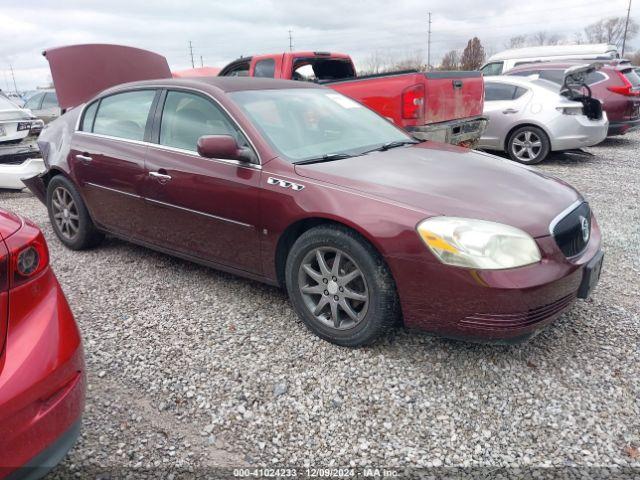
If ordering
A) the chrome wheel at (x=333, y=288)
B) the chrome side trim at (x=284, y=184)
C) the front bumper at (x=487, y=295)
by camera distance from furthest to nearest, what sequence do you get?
1. the chrome side trim at (x=284, y=184)
2. the chrome wheel at (x=333, y=288)
3. the front bumper at (x=487, y=295)

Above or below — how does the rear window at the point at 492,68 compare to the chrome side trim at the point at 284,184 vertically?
above

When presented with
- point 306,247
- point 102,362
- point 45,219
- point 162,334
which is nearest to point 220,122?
point 306,247

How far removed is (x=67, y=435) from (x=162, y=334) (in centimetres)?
140

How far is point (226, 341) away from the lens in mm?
3062

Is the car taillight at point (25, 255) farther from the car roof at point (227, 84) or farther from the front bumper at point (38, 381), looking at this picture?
the car roof at point (227, 84)

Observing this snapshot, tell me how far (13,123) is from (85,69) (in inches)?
69.0

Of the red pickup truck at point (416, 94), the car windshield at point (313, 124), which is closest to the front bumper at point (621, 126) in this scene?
the red pickup truck at point (416, 94)

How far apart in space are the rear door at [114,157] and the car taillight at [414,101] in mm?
3298

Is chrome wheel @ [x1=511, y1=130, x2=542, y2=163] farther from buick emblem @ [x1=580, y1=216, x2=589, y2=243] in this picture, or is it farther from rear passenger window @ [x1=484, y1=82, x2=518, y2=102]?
buick emblem @ [x1=580, y1=216, x2=589, y2=243]

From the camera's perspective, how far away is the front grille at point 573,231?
102 inches

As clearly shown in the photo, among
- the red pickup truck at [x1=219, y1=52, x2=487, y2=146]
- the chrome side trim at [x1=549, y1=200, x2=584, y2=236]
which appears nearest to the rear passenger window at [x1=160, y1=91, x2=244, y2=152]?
the chrome side trim at [x1=549, y1=200, x2=584, y2=236]

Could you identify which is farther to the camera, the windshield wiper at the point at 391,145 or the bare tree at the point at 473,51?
the bare tree at the point at 473,51

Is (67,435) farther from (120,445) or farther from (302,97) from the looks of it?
(302,97)

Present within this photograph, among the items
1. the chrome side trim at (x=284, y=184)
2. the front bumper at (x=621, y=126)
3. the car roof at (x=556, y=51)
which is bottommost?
the front bumper at (x=621, y=126)
